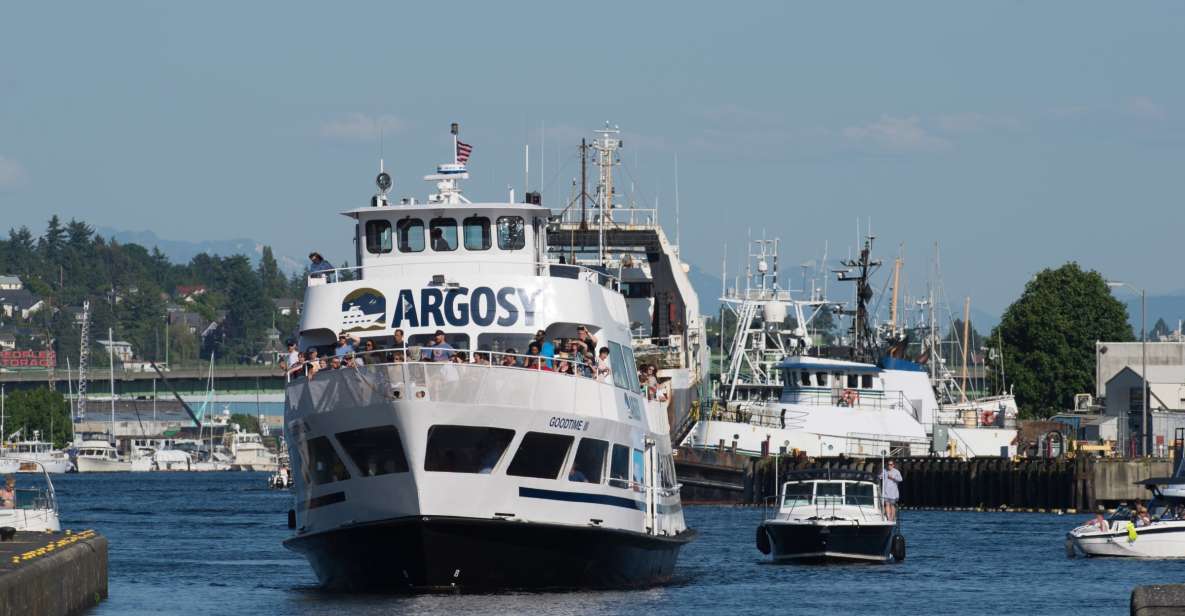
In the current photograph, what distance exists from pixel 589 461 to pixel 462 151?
814 centimetres

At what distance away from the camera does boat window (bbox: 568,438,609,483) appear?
35406 mm

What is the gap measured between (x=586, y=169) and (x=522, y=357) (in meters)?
60.6

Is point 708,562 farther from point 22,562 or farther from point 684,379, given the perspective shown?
point 684,379

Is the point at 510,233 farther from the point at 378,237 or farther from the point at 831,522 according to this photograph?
the point at 831,522

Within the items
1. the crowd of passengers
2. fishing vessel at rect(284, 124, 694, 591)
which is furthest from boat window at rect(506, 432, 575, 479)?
the crowd of passengers

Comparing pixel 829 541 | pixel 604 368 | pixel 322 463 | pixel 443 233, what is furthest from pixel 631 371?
pixel 829 541

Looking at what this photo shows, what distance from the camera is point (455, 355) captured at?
34656 mm

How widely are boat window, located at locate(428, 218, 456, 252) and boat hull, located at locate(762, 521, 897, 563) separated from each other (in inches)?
473

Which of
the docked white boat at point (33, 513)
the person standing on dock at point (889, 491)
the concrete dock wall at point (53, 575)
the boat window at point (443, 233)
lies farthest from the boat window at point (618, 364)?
the docked white boat at point (33, 513)

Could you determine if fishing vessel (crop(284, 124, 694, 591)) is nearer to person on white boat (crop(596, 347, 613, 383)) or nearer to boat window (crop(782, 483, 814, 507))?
person on white boat (crop(596, 347, 613, 383))

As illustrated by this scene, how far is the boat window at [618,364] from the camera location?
37844mm

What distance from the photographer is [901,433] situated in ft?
285

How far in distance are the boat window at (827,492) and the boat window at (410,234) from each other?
12.7 m

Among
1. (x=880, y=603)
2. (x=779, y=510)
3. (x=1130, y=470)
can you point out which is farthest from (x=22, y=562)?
(x=1130, y=470)
